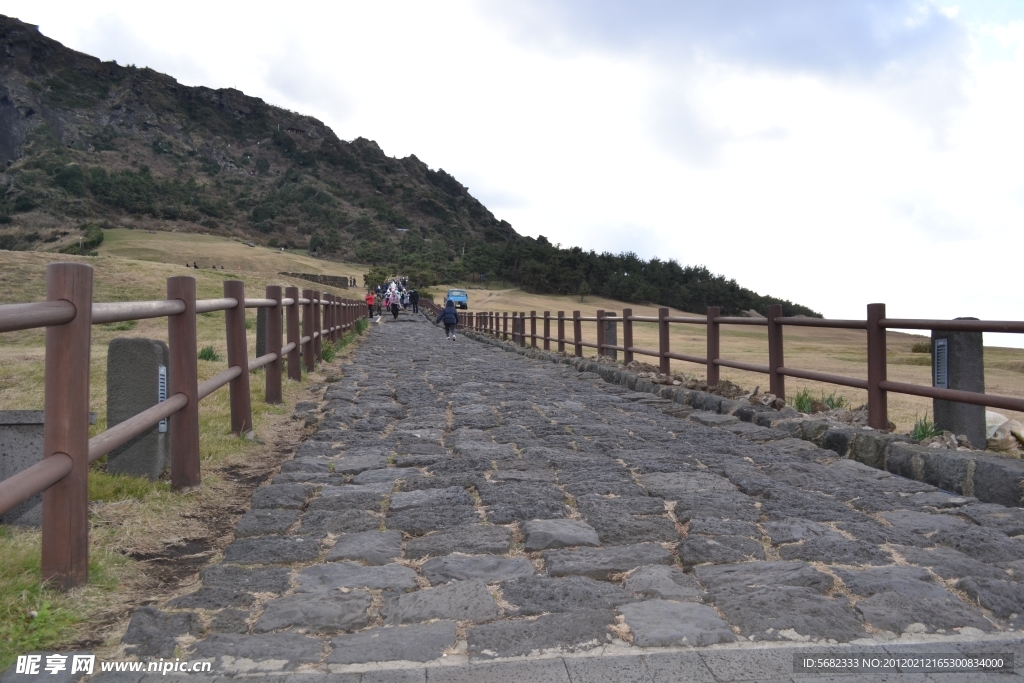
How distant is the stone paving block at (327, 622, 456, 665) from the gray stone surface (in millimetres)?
611

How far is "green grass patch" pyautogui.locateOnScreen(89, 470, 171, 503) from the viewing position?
4211 millimetres

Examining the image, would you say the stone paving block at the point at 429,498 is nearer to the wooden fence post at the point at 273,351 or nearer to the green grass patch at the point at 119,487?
the green grass patch at the point at 119,487

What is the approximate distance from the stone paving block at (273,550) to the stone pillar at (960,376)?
13.4ft

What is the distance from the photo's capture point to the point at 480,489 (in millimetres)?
4738

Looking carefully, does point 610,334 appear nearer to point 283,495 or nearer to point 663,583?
point 283,495

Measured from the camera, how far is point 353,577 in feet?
10.8

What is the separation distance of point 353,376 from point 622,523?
8226 millimetres

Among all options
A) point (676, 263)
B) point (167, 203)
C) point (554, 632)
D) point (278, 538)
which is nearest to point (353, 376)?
point (278, 538)

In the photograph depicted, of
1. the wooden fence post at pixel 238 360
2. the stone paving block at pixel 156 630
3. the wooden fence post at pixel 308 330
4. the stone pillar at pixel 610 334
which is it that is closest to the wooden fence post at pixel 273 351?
the wooden fence post at pixel 238 360

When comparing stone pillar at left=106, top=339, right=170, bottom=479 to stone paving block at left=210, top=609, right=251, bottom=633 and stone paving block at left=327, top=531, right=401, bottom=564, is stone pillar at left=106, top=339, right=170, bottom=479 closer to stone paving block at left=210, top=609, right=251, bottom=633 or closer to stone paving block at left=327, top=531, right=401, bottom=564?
stone paving block at left=327, top=531, right=401, bottom=564

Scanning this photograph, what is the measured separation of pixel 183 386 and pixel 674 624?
3.00m

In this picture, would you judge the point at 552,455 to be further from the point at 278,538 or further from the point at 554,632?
the point at 554,632

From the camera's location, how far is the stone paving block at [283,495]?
175 inches

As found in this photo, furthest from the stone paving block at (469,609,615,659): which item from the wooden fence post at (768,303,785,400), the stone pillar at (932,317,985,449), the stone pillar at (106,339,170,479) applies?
the wooden fence post at (768,303,785,400)
